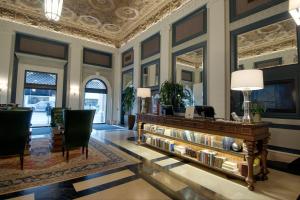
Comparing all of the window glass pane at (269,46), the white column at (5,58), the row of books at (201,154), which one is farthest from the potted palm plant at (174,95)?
the white column at (5,58)

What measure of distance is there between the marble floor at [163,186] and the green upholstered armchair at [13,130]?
40.6 inches

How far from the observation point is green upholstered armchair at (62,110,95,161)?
3.41 m

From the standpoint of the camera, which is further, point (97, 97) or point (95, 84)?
point (97, 97)

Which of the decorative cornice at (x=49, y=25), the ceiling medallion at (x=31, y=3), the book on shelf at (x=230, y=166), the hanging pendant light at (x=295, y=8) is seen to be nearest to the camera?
the hanging pendant light at (x=295, y=8)

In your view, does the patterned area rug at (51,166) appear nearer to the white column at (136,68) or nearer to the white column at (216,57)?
the white column at (216,57)

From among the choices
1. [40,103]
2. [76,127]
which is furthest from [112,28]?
[76,127]

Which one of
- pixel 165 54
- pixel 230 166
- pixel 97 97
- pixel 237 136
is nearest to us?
pixel 237 136

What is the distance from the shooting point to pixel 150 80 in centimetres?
718

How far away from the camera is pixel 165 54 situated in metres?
6.26

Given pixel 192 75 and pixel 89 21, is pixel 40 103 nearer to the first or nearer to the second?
pixel 89 21

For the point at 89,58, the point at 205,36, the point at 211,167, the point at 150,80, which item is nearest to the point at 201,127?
the point at 211,167

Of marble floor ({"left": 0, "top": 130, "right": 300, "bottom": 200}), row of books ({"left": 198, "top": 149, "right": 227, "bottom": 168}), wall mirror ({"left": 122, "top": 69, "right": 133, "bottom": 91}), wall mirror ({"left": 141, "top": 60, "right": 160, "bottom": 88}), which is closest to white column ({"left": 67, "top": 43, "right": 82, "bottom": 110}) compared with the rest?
wall mirror ({"left": 122, "top": 69, "right": 133, "bottom": 91})

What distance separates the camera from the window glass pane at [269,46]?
10.9 feet

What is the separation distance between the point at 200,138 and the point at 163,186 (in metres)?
1.26
